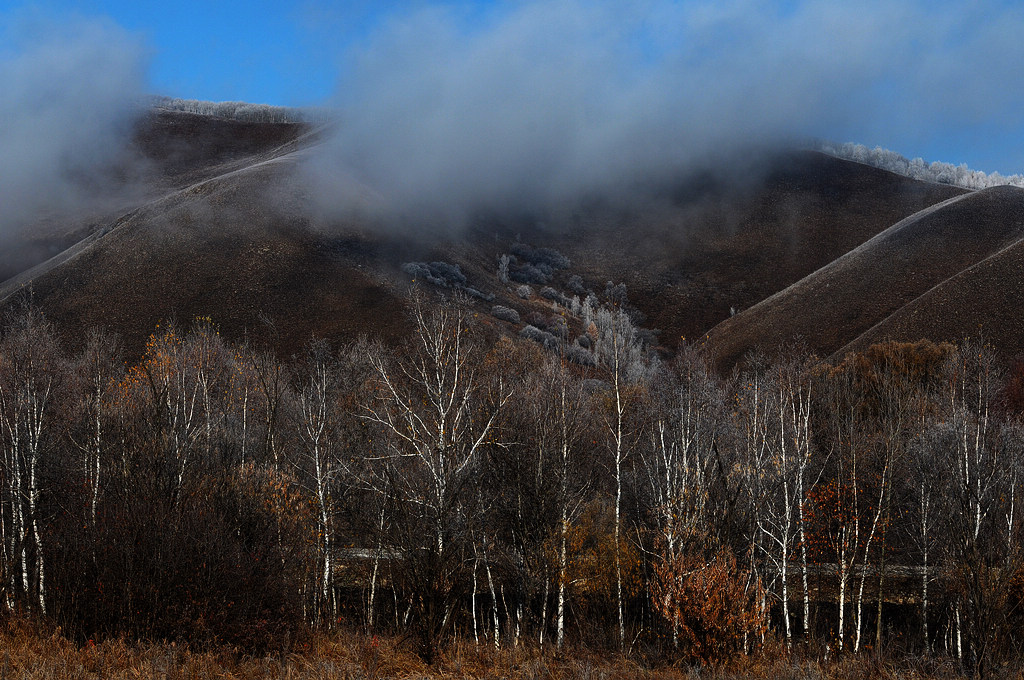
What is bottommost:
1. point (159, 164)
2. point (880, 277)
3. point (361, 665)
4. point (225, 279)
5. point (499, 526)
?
point (361, 665)

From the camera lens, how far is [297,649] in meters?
14.9

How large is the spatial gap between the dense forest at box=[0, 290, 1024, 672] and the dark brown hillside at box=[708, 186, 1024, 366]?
4441cm

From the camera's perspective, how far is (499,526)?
24.6 m

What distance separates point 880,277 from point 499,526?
267ft

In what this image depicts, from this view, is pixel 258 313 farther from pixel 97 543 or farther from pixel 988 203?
pixel 988 203

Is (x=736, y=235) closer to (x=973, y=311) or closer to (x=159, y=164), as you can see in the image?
(x=973, y=311)

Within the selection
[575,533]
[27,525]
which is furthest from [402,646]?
[27,525]

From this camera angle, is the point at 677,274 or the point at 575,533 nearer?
the point at 575,533

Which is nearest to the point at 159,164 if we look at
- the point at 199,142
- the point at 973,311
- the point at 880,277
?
the point at 199,142

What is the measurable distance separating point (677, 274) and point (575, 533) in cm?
11529

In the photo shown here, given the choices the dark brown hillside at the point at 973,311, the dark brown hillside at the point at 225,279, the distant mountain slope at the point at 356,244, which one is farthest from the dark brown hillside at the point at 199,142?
the dark brown hillside at the point at 973,311

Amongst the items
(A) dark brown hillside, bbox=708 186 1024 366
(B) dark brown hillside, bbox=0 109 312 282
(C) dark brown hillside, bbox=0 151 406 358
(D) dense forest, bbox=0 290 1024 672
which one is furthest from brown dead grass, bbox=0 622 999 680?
(B) dark brown hillside, bbox=0 109 312 282

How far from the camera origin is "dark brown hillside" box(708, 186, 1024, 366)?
268 ft

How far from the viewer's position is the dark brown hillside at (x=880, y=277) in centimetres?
8169
